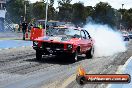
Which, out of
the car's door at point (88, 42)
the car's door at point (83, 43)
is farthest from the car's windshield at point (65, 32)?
the car's door at point (88, 42)

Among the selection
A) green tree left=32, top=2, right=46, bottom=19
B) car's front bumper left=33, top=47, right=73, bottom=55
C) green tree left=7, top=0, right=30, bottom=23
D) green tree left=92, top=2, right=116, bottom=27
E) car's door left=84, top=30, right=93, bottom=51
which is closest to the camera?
car's front bumper left=33, top=47, right=73, bottom=55

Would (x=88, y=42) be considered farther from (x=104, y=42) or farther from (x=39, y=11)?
(x=39, y=11)

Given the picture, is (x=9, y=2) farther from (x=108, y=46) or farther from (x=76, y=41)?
(x=76, y=41)

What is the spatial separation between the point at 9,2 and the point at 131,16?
38.9m

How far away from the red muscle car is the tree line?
78.4 meters

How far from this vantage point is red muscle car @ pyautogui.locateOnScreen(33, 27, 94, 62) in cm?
1485

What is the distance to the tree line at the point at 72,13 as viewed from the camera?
9934cm

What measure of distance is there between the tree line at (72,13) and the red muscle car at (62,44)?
78.4 meters

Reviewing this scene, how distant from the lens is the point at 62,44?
14.8 meters

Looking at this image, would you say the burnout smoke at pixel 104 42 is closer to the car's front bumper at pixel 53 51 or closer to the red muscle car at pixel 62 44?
the red muscle car at pixel 62 44

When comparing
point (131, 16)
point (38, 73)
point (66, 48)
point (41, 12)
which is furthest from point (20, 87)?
point (131, 16)

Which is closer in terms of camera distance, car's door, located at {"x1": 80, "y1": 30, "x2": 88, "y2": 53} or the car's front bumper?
the car's front bumper

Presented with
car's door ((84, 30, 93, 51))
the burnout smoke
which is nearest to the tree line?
the burnout smoke

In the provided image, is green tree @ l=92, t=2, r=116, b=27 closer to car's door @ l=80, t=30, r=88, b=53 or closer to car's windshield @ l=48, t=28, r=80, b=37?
car's door @ l=80, t=30, r=88, b=53
